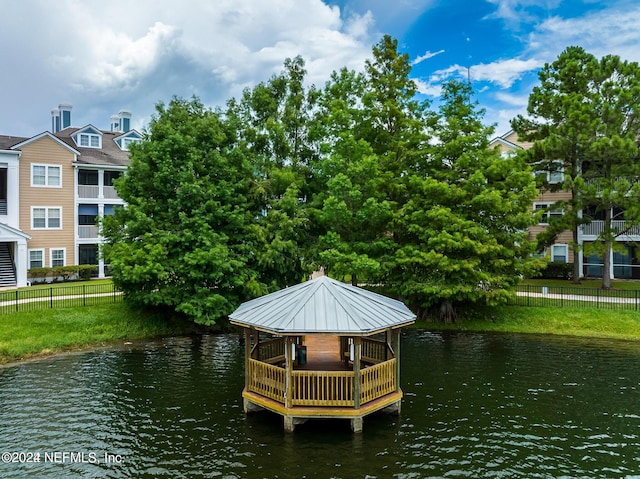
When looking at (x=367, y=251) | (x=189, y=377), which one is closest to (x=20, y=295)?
(x=189, y=377)

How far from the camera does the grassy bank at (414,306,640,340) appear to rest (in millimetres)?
26422

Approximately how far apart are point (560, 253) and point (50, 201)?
43.8 m

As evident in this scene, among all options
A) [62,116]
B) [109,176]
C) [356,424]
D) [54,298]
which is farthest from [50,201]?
[356,424]

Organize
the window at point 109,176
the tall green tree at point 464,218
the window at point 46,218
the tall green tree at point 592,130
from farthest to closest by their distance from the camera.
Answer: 1. the window at point 109,176
2. the window at point 46,218
3. the tall green tree at point 592,130
4. the tall green tree at point 464,218

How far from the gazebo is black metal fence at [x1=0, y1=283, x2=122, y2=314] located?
54.9 feet

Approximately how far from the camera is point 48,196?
130 feet

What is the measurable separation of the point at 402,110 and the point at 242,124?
1055cm

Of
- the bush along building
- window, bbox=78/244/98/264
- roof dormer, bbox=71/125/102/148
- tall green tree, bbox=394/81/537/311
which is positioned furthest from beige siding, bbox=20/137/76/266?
tall green tree, bbox=394/81/537/311

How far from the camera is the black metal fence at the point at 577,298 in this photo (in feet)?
95.7

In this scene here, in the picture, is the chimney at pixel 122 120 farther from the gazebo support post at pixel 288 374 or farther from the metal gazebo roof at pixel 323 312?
the gazebo support post at pixel 288 374

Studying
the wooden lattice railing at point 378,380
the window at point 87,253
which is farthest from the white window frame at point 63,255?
the wooden lattice railing at point 378,380

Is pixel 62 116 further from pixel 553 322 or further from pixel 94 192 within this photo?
pixel 553 322

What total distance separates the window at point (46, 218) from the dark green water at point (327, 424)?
21.4 metres

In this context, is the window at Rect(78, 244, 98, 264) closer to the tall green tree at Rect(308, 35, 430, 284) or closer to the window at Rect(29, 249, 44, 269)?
the window at Rect(29, 249, 44, 269)
